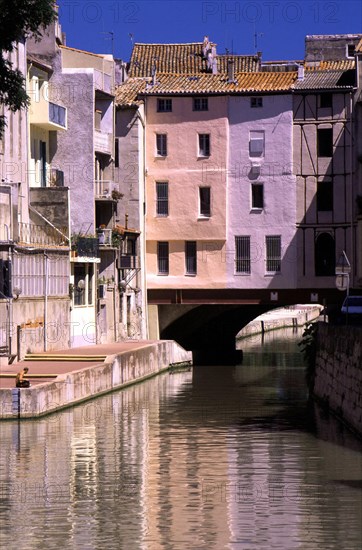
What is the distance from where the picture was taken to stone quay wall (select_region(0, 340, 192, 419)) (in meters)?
44.9

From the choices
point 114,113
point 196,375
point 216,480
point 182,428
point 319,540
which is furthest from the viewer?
point 114,113

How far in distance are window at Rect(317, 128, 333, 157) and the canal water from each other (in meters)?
23.9

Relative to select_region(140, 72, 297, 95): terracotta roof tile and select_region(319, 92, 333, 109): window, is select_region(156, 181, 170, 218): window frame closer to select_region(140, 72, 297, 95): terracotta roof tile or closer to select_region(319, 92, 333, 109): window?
select_region(140, 72, 297, 95): terracotta roof tile

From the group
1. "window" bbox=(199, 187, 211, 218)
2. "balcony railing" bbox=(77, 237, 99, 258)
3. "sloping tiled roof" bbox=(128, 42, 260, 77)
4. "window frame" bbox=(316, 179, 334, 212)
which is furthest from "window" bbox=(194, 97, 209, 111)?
"balcony railing" bbox=(77, 237, 99, 258)

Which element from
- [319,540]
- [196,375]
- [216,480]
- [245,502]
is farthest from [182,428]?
[196,375]

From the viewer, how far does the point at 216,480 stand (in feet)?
115

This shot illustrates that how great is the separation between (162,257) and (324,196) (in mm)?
8665

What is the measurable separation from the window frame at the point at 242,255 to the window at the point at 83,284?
926 cm

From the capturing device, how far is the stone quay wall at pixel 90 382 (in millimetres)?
44875

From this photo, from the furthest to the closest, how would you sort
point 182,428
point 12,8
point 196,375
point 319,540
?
point 196,375 → point 182,428 → point 12,8 → point 319,540

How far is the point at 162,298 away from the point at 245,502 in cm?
4668

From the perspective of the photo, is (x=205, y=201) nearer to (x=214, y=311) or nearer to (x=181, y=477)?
(x=214, y=311)

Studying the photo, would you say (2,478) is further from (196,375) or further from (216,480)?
(196,375)

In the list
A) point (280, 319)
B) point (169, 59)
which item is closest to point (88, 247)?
point (169, 59)
